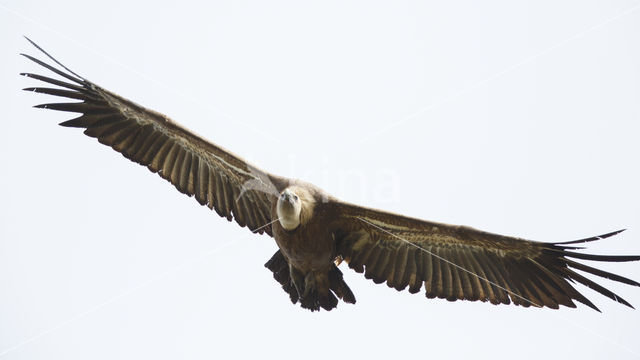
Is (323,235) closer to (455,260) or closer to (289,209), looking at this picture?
(289,209)

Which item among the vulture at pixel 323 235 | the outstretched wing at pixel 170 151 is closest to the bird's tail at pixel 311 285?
the vulture at pixel 323 235

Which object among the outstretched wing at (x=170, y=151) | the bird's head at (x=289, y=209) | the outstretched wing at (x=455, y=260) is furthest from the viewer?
the outstretched wing at (x=170, y=151)

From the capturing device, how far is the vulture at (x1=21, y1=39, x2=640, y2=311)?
8.85m

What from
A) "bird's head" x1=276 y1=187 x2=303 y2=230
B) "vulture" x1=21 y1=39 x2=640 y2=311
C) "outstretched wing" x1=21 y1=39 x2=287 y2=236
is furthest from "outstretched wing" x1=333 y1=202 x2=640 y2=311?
"outstretched wing" x1=21 y1=39 x2=287 y2=236

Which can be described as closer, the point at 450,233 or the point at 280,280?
the point at 450,233

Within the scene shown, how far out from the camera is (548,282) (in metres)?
8.98

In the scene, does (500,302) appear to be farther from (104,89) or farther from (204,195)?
(104,89)

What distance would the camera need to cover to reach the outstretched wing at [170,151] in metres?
9.84

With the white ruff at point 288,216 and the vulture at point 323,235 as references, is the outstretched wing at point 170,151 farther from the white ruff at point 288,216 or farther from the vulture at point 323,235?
the white ruff at point 288,216

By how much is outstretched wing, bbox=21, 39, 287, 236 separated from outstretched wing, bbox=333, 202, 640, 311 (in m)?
1.29

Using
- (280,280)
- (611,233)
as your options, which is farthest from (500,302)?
(280,280)

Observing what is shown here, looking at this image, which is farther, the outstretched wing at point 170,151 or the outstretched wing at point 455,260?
the outstretched wing at point 170,151

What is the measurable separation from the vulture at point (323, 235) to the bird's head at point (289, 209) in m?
0.01

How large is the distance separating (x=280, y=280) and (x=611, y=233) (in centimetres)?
395
